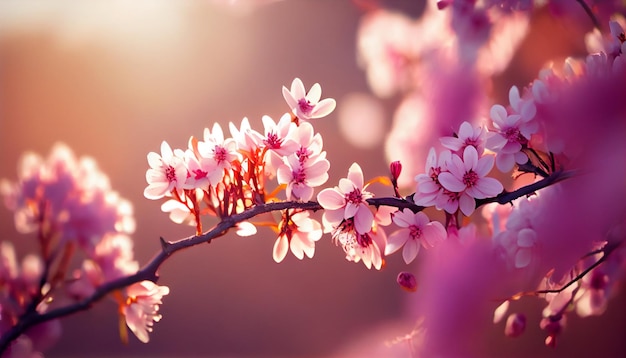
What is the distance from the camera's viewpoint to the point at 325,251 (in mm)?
1584

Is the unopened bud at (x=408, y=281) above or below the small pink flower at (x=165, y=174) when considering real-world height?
below

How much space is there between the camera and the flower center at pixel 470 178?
0.37m

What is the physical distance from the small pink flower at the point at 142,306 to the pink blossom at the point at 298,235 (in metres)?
0.09

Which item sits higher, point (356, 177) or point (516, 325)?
point (356, 177)

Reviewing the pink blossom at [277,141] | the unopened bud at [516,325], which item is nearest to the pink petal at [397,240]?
the pink blossom at [277,141]

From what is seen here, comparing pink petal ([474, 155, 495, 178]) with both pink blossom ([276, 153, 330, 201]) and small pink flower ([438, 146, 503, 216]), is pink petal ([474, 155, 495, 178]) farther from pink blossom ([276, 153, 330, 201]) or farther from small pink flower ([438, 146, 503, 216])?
pink blossom ([276, 153, 330, 201])

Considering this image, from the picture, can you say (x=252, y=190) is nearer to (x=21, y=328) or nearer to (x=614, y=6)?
(x=21, y=328)

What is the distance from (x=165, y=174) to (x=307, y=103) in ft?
0.38

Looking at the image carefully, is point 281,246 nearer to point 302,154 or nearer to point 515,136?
point 302,154

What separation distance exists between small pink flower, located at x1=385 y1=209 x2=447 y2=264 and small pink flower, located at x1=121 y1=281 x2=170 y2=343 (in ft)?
0.59

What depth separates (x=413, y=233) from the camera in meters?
0.40

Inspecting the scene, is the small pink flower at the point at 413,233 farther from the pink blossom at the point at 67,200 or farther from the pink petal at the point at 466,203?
the pink blossom at the point at 67,200

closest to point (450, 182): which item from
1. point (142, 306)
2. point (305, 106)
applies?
point (305, 106)

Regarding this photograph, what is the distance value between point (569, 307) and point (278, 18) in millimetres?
1362
